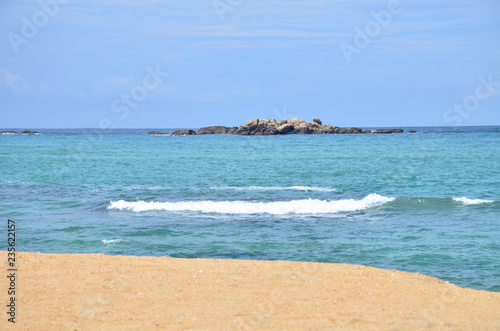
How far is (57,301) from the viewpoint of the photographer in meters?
9.00

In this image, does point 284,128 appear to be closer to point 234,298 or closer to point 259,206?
point 259,206

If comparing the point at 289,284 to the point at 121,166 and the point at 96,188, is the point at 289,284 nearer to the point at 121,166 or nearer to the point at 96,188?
the point at 96,188

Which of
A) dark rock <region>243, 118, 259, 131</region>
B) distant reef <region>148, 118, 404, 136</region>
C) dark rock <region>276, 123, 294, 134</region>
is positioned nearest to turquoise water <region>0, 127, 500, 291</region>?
dark rock <region>276, 123, 294, 134</region>

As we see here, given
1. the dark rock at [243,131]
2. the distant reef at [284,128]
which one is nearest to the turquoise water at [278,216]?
the distant reef at [284,128]

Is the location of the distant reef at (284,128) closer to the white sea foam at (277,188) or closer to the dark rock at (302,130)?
the dark rock at (302,130)

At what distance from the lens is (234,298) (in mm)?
9188

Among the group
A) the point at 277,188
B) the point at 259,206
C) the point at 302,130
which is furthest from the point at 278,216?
the point at 302,130

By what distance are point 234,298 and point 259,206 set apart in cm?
1331

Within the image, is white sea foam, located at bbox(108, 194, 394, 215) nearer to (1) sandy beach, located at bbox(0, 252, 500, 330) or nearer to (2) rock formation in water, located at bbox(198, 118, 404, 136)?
(1) sandy beach, located at bbox(0, 252, 500, 330)

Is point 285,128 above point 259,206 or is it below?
above

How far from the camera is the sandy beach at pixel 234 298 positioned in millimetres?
8062

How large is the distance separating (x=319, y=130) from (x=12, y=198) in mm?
122894

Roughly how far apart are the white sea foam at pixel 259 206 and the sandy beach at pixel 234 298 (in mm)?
9593

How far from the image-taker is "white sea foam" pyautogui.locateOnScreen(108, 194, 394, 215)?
21.8m
